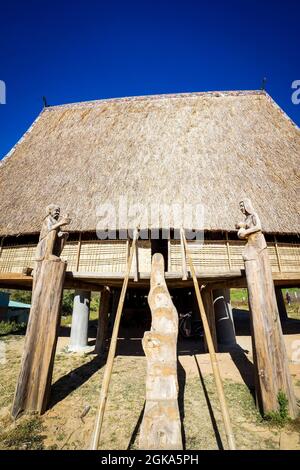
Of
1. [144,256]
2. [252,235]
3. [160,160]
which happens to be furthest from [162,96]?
[252,235]

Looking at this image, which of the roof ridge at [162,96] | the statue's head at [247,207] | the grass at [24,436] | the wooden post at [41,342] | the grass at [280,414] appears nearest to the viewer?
the grass at [24,436]

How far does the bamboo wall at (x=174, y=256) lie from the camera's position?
7.75 m

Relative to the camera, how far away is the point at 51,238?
471 centimetres

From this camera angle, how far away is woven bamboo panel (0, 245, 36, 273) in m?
8.23

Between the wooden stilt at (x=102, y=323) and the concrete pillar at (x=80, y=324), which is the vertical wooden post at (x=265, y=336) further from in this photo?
the concrete pillar at (x=80, y=324)

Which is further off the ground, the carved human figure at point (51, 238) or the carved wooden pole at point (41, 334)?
the carved human figure at point (51, 238)

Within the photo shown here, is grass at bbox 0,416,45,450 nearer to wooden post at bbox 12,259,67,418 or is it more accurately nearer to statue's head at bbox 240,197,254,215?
wooden post at bbox 12,259,67,418

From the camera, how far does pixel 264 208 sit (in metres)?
8.25

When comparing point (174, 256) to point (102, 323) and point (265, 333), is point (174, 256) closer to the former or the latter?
point (102, 323)

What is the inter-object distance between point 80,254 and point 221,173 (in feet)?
19.2

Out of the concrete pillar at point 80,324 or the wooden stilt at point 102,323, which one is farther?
the concrete pillar at point 80,324

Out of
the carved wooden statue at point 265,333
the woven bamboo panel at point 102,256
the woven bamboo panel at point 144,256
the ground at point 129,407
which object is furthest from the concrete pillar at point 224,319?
the carved wooden statue at point 265,333

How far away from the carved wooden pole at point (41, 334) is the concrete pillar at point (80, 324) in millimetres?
4115

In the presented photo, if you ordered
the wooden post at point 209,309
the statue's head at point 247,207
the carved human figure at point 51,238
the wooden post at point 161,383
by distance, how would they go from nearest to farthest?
the wooden post at point 161,383
the carved human figure at point 51,238
the statue's head at point 247,207
the wooden post at point 209,309
